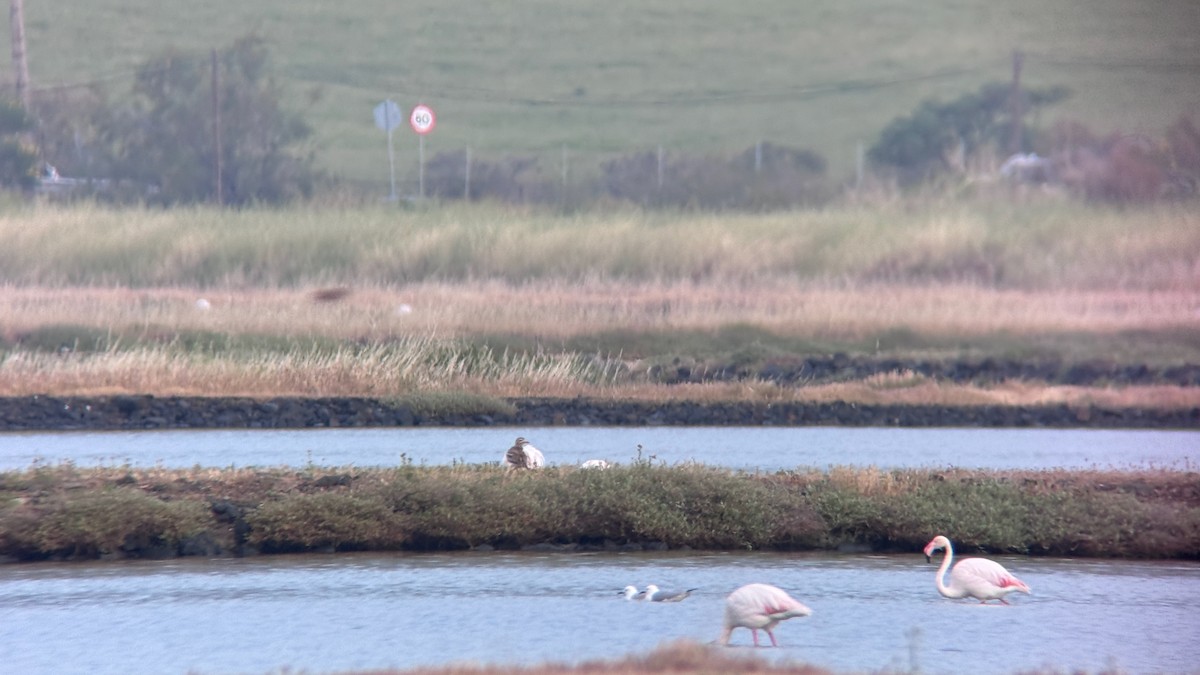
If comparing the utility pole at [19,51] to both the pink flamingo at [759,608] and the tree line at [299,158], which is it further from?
the pink flamingo at [759,608]

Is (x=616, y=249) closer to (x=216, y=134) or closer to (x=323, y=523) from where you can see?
(x=216, y=134)

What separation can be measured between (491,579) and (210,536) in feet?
9.16

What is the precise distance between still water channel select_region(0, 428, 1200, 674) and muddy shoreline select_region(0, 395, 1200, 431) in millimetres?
8126

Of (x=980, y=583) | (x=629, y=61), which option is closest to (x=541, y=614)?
(x=980, y=583)

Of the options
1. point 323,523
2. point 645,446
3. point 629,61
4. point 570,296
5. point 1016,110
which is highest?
point 629,61

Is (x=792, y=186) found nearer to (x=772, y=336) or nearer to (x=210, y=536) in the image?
(x=772, y=336)

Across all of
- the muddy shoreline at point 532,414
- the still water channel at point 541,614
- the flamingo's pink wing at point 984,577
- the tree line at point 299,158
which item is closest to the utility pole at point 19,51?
the tree line at point 299,158

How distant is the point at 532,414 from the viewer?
2619 centimetres

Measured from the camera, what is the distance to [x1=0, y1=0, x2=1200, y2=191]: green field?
6494 centimetres

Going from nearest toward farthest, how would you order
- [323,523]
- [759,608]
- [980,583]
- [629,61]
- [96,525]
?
[759,608] < [980,583] < [96,525] < [323,523] < [629,61]

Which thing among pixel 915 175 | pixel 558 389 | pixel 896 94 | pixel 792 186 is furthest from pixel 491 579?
pixel 896 94

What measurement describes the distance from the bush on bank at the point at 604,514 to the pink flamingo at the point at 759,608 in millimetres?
4228

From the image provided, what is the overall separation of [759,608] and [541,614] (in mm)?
2410

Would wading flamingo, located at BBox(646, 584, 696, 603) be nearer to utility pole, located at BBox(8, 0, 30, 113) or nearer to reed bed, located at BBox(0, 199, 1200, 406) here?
reed bed, located at BBox(0, 199, 1200, 406)
